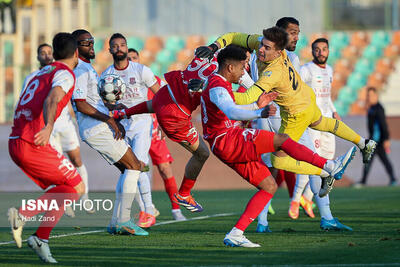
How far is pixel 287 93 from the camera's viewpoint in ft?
27.4

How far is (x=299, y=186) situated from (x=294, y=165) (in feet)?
10.1

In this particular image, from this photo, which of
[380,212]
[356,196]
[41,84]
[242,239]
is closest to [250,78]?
[242,239]

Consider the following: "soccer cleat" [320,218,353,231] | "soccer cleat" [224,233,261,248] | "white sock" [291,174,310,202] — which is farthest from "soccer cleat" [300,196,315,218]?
"soccer cleat" [224,233,261,248]

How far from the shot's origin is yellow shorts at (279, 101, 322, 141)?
8.61m

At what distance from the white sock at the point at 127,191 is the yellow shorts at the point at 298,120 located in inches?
70.5

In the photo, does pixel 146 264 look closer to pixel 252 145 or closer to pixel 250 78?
pixel 252 145

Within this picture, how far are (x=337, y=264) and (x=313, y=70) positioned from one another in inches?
207

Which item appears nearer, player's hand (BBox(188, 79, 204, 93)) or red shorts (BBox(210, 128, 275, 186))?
red shorts (BBox(210, 128, 275, 186))

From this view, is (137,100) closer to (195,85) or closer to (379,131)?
(195,85)

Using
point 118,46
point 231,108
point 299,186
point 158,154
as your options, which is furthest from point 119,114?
point 299,186

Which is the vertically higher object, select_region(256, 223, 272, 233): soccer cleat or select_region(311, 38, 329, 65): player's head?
select_region(311, 38, 329, 65): player's head

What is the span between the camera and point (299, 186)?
1141cm

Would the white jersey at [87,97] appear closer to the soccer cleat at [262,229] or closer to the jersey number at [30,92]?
the jersey number at [30,92]

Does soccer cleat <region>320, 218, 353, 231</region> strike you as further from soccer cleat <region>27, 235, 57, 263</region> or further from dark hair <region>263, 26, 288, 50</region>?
soccer cleat <region>27, 235, 57, 263</region>
